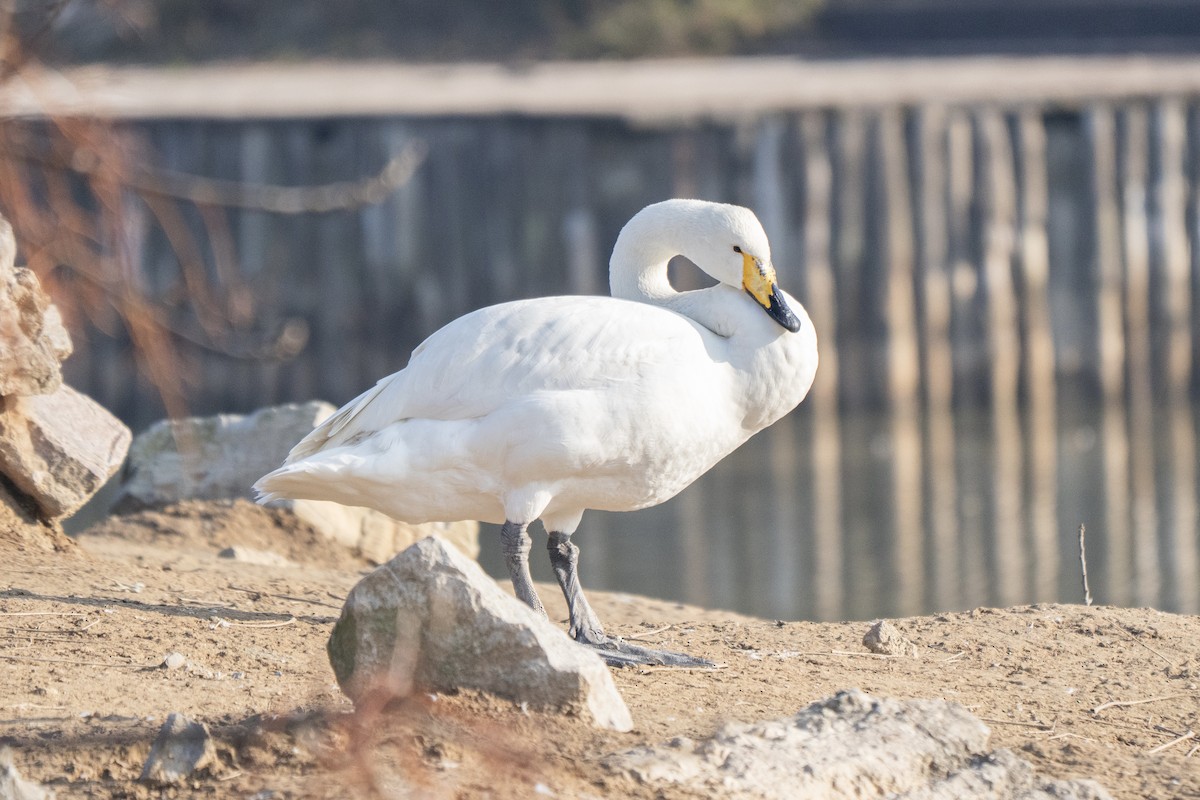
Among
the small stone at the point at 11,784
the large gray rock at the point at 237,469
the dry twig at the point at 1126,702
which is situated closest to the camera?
the small stone at the point at 11,784

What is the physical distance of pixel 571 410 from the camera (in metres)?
5.30

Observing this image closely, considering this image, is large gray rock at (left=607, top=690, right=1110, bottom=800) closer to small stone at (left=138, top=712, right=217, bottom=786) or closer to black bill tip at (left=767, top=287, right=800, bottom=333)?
small stone at (left=138, top=712, right=217, bottom=786)

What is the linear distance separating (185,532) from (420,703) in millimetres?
4248

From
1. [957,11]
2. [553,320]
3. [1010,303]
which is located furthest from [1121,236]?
[553,320]

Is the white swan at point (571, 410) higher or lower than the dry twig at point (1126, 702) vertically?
higher

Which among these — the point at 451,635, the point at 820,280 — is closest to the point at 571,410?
the point at 451,635

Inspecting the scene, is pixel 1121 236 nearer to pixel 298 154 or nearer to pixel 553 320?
pixel 298 154

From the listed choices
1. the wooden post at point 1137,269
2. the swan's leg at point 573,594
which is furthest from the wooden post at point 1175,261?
the swan's leg at point 573,594

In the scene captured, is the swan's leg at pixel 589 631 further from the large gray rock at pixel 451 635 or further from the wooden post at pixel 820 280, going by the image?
the wooden post at pixel 820 280

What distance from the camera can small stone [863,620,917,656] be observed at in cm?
578

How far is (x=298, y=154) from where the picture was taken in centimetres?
1698

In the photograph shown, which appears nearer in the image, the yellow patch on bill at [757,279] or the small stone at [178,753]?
the small stone at [178,753]

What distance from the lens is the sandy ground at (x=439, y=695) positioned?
394 centimetres

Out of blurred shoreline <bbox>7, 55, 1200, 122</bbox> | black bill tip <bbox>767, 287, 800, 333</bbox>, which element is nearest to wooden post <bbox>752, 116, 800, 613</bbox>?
blurred shoreline <bbox>7, 55, 1200, 122</bbox>
